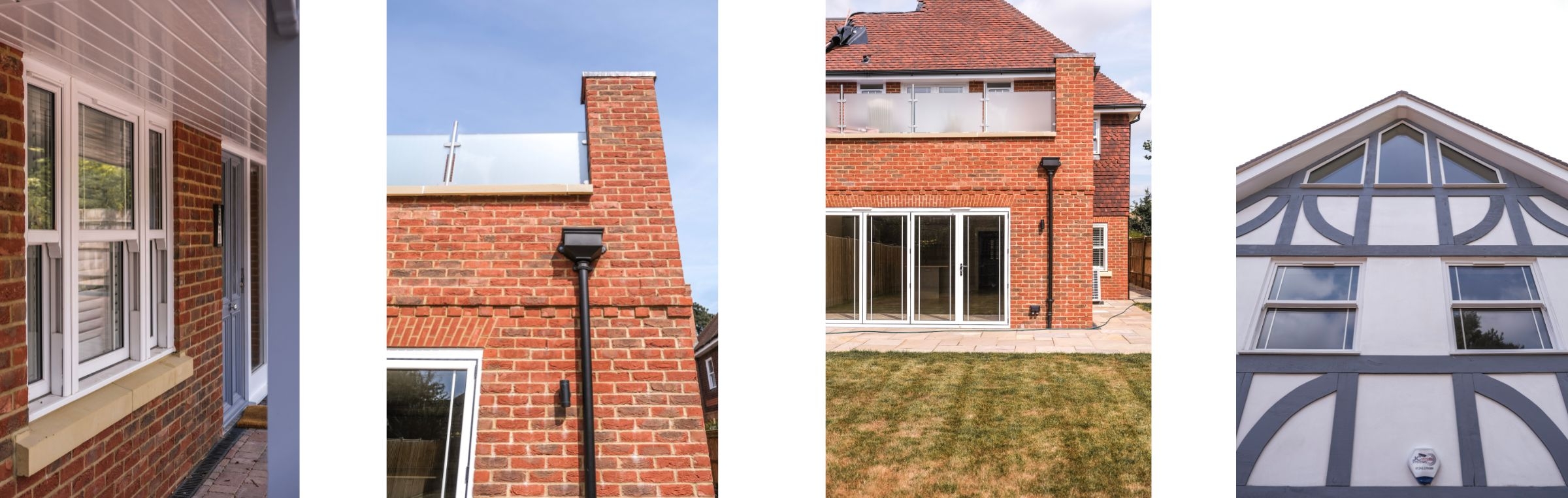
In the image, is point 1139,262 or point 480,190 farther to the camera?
point 1139,262

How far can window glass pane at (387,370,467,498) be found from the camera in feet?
8.55

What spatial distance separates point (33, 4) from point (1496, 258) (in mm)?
4712

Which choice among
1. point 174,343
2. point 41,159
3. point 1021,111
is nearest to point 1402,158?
point 41,159

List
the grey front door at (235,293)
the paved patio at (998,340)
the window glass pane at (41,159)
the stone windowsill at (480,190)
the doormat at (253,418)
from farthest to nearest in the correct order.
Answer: the paved patio at (998,340)
the grey front door at (235,293)
the doormat at (253,418)
the stone windowsill at (480,190)
the window glass pane at (41,159)

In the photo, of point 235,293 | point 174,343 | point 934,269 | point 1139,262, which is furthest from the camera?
point 1139,262

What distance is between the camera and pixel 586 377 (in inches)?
101

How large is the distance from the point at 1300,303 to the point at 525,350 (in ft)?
9.50

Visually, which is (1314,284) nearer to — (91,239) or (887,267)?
(91,239)

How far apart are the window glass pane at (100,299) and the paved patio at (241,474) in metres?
0.76

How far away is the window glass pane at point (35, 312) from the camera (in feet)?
7.75

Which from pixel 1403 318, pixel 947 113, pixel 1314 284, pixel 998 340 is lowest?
pixel 998 340

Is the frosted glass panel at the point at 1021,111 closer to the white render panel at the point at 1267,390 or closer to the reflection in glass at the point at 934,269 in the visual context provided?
the reflection in glass at the point at 934,269

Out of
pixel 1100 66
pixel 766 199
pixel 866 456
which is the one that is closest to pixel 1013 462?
pixel 866 456

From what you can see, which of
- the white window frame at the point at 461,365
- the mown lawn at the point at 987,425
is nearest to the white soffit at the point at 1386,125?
the mown lawn at the point at 987,425
